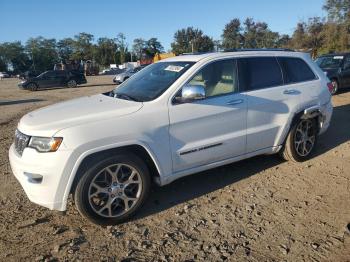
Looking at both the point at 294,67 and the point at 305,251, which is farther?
the point at 294,67

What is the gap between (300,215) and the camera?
4.04m

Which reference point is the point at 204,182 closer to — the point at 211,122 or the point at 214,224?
the point at 211,122

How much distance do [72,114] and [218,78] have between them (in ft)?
6.25

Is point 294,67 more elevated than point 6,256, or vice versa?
point 294,67

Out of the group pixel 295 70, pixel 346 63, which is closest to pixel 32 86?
pixel 346 63

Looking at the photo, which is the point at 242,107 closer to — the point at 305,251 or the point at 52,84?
the point at 305,251

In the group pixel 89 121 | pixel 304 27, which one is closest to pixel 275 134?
pixel 89 121

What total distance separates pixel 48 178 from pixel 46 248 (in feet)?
2.29

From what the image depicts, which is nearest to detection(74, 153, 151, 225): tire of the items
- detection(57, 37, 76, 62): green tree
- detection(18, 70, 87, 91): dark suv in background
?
detection(18, 70, 87, 91): dark suv in background

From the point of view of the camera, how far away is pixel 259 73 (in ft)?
16.5

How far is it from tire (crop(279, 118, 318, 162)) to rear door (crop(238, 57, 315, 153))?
1.03 ft

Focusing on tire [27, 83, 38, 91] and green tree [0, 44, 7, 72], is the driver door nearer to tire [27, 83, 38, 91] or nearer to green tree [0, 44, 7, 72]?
tire [27, 83, 38, 91]

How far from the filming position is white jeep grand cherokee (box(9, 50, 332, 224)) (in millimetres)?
3635

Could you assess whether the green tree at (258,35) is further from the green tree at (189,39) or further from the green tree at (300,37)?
the green tree at (300,37)
